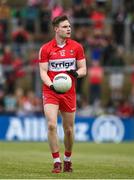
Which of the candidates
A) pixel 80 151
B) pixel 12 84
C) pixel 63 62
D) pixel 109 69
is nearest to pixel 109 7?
pixel 109 69

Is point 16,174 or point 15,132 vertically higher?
→ point 16,174

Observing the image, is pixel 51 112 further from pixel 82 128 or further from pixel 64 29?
pixel 82 128

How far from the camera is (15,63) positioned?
90.5 ft

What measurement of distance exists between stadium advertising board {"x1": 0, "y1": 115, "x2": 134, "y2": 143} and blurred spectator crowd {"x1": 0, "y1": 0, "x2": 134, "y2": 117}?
37 centimetres

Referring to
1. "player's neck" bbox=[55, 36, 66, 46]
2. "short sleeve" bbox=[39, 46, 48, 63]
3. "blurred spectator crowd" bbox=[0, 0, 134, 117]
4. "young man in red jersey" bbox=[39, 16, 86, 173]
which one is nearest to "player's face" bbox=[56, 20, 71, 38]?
"young man in red jersey" bbox=[39, 16, 86, 173]

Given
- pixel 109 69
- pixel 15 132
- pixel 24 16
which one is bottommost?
pixel 15 132

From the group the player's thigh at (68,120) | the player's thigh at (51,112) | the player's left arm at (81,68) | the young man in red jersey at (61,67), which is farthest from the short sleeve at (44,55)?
the player's thigh at (68,120)

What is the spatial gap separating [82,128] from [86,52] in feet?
9.95

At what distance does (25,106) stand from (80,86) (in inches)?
88.1

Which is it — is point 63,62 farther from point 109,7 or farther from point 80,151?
point 109,7

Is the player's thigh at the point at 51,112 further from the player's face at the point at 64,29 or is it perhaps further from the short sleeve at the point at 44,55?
the player's face at the point at 64,29

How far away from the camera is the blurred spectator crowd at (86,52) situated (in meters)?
27.5

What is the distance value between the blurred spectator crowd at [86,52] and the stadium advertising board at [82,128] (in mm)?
375

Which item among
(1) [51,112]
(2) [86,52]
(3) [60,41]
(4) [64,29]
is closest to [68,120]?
(1) [51,112]
